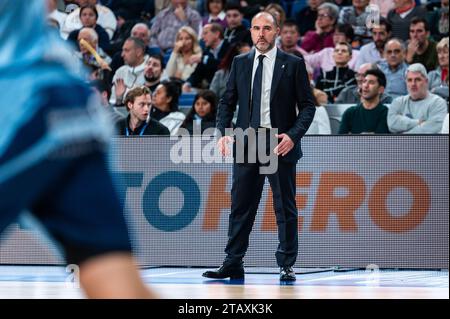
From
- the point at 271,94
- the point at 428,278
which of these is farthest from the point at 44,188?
the point at 428,278

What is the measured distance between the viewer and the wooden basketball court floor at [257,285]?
7.45 metres

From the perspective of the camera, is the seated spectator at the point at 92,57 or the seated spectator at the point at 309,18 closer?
the seated spectator at the point at 92,57

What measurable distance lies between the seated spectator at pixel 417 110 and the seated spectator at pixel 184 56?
3460 millimetres

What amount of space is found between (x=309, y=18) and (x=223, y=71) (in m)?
2.70

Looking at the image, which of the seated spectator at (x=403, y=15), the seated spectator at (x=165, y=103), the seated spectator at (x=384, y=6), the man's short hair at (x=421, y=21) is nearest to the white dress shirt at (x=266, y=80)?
the seated spectator at (x=165, y=103)

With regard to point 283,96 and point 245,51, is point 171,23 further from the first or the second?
point 283,96

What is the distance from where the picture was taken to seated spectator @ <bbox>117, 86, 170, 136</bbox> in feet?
33.4

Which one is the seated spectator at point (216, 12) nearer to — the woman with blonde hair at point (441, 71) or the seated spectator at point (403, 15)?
the seated spectator at point (403, 15)

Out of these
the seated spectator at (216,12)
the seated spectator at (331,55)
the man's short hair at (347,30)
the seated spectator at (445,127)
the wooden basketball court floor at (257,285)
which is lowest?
the wooden basketball court floor at (257,285)

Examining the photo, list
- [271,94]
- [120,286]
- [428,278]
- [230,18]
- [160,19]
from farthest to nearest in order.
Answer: [160,19], [230,18], [428,278], [271,94], [120,286]

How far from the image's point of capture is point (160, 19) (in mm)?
14695

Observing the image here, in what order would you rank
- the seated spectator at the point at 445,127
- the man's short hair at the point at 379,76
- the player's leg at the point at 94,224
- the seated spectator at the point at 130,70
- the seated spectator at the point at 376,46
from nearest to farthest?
A: the player's leg at the point at 94,224
the seated spectator at the point at 445,127
the man's short hair at the point at 379,76
the seated spectator at the point at 130,70
the seated spectator at the point at 376,46

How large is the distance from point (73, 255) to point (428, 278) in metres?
7.19

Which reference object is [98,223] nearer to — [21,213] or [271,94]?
[21,213]
